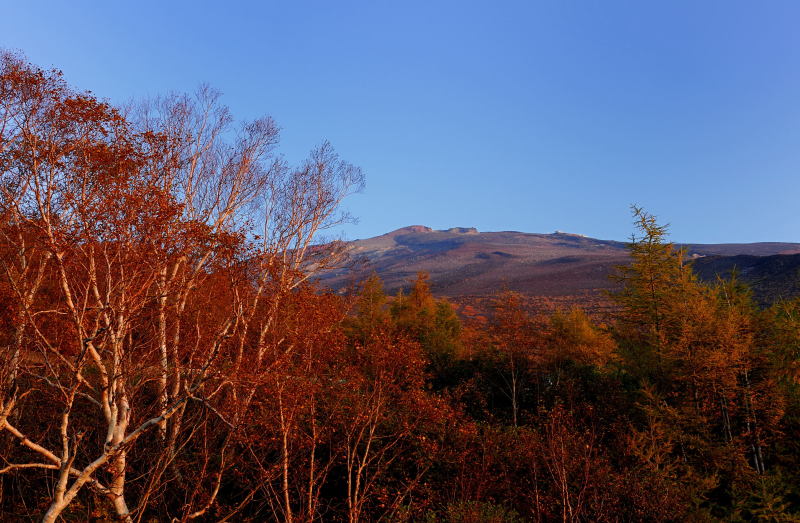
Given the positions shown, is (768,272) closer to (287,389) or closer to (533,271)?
(533,271)

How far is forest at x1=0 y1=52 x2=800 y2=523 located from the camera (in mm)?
8945

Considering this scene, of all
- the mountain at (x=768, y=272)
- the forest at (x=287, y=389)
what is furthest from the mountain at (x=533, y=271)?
the forest at (x=287, y=389)

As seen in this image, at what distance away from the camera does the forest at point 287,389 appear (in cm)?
895

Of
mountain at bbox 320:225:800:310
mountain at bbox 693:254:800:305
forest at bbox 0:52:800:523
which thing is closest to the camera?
forest at bbox 0:52:800:523

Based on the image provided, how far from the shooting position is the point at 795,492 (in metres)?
14.1

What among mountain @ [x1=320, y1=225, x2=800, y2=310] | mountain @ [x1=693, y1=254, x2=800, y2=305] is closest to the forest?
mountain @ [x1=693, y1=254, x2=800, y2=305]

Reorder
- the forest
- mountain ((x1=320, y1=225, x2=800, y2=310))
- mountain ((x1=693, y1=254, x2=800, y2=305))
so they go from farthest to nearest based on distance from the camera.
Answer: mountain ((x1=320, y1=225, x2=800, y2=310)), mountain ((x1=693, y1=254, x2=800, y2=305)), the forest

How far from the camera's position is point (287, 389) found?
38.6ft

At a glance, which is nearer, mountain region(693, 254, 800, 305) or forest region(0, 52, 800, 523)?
forest region(0, 52, 800, 523)

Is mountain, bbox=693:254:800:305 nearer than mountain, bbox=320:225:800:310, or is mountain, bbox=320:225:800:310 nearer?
mountain, bbox=693:254:800:305

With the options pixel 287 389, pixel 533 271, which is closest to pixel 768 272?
pixel 533 271

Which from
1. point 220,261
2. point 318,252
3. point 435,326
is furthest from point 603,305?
point 220,261

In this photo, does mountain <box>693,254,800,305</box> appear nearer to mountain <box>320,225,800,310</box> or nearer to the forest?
mountain <box>320,225,800,310</box>

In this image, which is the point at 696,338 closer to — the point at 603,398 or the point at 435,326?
the point at 603,398
